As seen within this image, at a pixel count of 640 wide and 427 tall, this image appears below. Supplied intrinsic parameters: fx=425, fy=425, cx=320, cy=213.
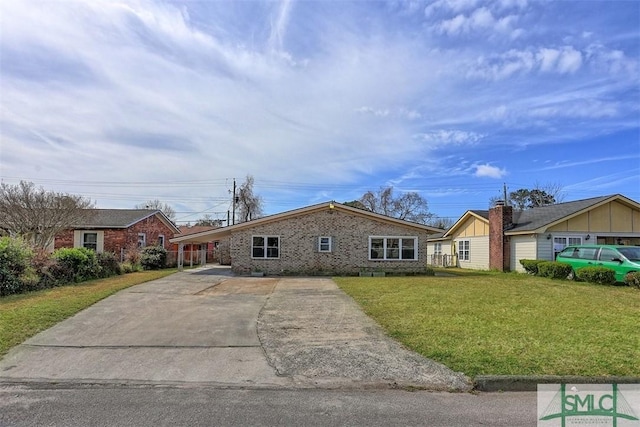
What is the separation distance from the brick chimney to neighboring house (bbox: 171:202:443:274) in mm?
6239

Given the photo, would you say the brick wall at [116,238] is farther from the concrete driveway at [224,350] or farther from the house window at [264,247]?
the concrete driveway at [224,350]

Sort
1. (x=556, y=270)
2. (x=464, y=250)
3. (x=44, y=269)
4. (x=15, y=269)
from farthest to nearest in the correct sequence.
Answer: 1. (x=464, y=250)
2. (x=556, y=270)
3. (x=44, y=269)
4. (x=15, y=269)

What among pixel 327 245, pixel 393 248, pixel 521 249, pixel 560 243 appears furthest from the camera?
pixel 521 249

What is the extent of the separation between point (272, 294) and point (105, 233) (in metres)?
18.7

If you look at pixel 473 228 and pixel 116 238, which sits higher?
pixel 473 228

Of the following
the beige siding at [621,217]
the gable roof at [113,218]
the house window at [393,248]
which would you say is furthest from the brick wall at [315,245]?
the beige siding at [621,217]

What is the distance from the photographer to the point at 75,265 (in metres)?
16.9

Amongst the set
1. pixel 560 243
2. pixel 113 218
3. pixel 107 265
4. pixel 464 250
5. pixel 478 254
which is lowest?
pixel 107 265

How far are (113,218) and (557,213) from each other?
91.3ft

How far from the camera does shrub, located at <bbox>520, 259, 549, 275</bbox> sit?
22.0m

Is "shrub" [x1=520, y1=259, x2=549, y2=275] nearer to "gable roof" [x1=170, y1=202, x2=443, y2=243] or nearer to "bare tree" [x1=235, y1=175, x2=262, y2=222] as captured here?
"gable roof" [x1=170, y1=202, x2=443, y2=243]

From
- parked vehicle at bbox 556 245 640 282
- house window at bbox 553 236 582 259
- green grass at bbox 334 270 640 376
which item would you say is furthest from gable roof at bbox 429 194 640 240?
green grass at bbox 334 270 640 376

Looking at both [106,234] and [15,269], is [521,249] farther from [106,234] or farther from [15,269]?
[106,234]

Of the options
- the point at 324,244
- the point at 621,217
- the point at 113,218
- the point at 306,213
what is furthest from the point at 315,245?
the point at 621,217
